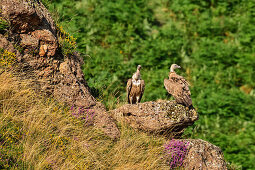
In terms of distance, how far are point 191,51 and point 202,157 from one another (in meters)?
7.53

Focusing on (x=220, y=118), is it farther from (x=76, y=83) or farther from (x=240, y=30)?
(x=76, y=83)

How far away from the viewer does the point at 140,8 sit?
14.2 meters

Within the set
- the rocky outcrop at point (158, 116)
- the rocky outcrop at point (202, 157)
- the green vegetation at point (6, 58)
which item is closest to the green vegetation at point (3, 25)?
the green vegetation at point (6, 58)

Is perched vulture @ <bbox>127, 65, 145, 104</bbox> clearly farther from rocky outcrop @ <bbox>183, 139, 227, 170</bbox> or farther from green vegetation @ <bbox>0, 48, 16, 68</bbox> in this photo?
green vegetation @ <bbox>0, 48, 16, 68</bbox>

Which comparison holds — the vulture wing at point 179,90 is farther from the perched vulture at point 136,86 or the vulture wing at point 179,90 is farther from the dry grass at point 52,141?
the dry grass at point 52,141

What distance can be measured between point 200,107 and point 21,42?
691 centimetres

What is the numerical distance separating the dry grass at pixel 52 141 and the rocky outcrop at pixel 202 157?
2.13ft

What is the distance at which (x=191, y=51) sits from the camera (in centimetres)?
1391

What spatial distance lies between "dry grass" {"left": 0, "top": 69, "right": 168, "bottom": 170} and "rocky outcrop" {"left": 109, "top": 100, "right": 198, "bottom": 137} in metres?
0.37

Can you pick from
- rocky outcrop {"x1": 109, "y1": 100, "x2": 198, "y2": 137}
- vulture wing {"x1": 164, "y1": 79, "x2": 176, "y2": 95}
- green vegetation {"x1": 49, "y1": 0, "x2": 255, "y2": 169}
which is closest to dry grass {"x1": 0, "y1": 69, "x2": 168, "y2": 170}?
rocky outcrop {"x1": 109, "y1": 100, "x2": 198, "y2": 137}

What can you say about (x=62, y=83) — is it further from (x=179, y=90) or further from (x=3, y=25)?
(x=179, y=90)

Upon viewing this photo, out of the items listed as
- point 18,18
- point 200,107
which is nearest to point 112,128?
point 18,18

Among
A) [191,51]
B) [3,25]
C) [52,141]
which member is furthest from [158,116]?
[191,51]

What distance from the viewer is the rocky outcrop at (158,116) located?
7211 mm
